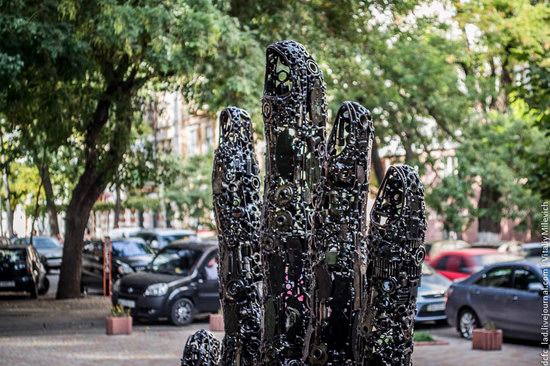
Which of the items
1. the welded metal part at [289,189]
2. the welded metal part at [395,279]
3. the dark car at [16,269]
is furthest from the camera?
the dark car at [16,269]

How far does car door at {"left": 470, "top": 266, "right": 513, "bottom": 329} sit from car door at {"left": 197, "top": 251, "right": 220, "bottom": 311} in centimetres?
546

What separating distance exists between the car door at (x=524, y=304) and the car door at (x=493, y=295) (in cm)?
13

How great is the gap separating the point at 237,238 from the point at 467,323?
37.1 feet

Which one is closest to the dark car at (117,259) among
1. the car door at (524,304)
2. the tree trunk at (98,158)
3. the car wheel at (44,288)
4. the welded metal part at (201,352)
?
the car wheel at (44,288)

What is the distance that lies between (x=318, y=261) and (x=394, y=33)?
14408 millimetres

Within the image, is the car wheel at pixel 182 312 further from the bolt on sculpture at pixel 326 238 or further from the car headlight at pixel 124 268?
the bolt on sculpture at pixel 326 238

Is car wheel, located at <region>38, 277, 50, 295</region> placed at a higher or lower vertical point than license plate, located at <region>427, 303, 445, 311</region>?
lower

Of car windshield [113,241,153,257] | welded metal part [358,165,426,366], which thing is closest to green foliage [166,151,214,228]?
car windshield [113,241,153,257]

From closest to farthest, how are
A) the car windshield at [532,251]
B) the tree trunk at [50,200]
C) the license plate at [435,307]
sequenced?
the license plate at [435,307]
the car windshield at [532,251]
the tree trunk at [50,200]

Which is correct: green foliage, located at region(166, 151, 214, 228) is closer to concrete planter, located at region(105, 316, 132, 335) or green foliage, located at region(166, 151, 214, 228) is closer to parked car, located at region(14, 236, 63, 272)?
parked car, located at region(14, 236, 63, 272)

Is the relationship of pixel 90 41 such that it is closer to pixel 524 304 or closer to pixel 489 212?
pixel 524 304

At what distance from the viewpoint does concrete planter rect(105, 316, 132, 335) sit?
16.8 meters

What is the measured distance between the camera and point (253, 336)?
6.18m

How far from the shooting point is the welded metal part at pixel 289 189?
570cm
